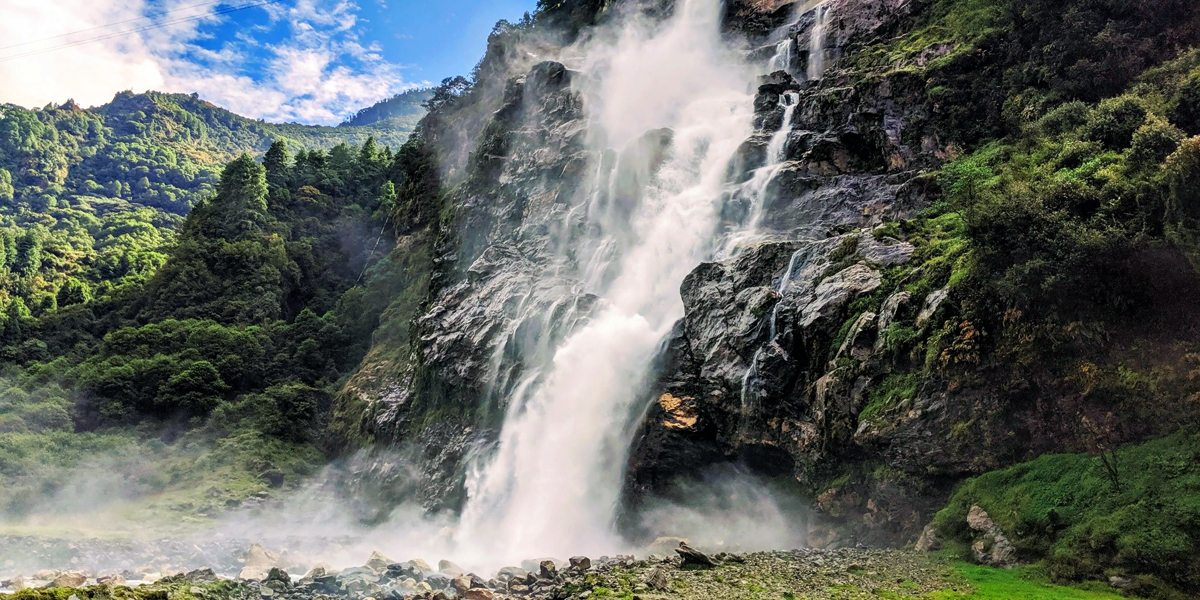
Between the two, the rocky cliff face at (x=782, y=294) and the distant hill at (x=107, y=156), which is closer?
the rocky cliff face at (x=782, y=294)

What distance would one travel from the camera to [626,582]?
16312mm

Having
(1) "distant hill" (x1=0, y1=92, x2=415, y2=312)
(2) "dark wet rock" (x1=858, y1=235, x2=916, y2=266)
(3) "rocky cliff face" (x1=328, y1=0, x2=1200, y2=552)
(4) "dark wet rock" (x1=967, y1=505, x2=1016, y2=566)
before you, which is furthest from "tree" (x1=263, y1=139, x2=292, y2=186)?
(4) "dark wet rock" (x1=967, y1=505, x2=1016, y2=566)

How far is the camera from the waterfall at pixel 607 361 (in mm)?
28625

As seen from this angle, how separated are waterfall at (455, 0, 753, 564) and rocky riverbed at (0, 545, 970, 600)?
179 inches

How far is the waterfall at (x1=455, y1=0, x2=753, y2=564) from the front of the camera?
28625mm

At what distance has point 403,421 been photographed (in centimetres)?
4528

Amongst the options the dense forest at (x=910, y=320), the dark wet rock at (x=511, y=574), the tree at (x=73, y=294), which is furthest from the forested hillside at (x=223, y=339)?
the dark wet rock at (x=511, y=574)

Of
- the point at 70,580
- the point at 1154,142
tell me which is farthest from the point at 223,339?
the point at 1154,142

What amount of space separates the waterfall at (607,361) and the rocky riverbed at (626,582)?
4.55 metres

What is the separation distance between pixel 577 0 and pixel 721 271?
5379 centimetres

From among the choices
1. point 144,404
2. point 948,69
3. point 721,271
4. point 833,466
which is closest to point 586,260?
point 721,271

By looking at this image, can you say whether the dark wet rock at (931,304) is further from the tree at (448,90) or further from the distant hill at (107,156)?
the distant hill at (107,156)

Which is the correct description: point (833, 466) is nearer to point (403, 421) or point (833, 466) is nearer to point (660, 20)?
point (403, 421)

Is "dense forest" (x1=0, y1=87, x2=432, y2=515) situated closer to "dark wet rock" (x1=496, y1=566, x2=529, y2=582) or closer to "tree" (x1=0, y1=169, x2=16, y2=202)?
"dark wet rock" (x1=496, y1=566, x2=529, y2=582)
